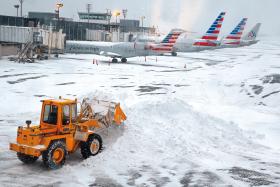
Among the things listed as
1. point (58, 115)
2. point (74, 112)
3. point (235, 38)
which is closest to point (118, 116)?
point (74, 112)

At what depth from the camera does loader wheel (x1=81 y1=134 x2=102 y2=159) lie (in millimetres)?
13984

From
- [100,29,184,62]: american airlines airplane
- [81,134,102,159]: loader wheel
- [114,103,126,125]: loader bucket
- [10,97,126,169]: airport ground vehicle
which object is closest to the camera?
[10,97,126,169]: airport ground vehicle

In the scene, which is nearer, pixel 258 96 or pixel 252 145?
pixel 252 145

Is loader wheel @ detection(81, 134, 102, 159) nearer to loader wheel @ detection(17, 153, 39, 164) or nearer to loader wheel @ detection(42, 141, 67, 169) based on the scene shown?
loader wheel @ detection(42, 141, 67, 169)

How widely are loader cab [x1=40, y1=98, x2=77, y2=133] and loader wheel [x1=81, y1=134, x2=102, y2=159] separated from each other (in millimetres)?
987

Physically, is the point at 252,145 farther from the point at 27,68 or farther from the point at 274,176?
the point at 27,68

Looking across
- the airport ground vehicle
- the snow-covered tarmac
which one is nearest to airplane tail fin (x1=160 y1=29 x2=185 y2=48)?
the snow-covered tarmac

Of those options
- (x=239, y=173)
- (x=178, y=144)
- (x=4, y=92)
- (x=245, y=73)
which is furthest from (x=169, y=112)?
(x=245, y=73)

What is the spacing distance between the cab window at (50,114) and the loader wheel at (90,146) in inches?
62.3

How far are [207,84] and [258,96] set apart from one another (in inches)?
276

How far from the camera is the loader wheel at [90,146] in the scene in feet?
45.9

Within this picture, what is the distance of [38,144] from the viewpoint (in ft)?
41.5

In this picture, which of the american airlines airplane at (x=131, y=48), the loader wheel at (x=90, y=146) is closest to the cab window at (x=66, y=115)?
the loader wheel at (x=90, y=146)

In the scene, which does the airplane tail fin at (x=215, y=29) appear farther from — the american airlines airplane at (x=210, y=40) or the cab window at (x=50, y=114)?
the cab window at (x=50, y=114)
